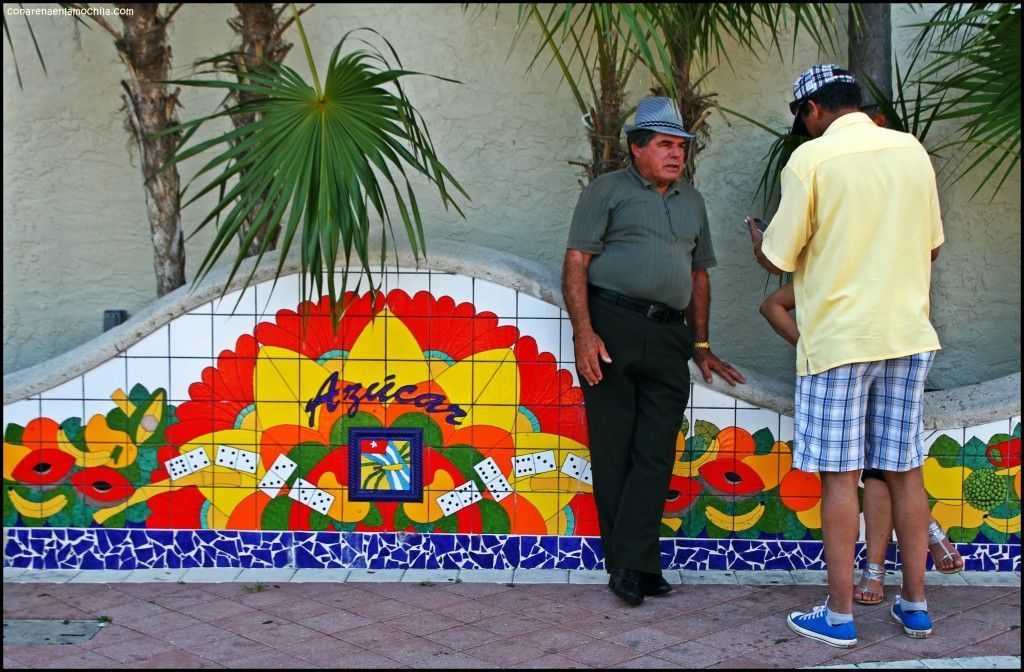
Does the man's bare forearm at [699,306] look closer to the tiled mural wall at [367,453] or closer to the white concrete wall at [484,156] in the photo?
the tiled mural wall at [367,453]

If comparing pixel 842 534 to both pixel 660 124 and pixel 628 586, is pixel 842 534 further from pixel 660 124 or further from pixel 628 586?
pixel 660 124

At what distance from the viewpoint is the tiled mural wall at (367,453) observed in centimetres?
455

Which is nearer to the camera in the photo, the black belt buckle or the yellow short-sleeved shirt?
the yellow short-sleeved shirt

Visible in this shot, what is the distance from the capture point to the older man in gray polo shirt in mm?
4285

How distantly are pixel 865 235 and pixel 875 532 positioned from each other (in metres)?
1.11

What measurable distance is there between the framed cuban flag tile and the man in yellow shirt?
4.79ft

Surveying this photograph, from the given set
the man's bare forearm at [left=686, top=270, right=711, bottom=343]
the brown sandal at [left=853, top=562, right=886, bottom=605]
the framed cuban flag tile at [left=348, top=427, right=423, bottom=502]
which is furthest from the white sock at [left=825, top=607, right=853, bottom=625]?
the framed cuban flag tile at [left=348, top=427, right=423, bottom=502]

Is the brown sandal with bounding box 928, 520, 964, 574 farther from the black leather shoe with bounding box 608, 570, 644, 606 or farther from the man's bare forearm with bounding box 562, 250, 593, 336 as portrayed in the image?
the man's bare forearm with bounding box 562, 250, 593, 336

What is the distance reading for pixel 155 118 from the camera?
5090 millimetres

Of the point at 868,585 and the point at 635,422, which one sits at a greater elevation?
the point at 635,422

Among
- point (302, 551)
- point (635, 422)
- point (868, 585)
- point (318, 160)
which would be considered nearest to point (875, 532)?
point (868, 585)

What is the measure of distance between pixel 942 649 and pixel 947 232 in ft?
8.53

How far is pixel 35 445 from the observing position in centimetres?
462

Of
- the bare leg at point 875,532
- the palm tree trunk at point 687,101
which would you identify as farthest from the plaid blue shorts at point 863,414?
the palm tree trunk at point 687,101
